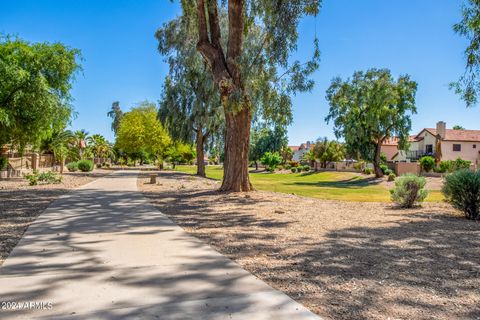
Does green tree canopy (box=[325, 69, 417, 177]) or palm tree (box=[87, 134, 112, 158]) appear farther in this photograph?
palm tree (box=[87, 134, 112, 158])

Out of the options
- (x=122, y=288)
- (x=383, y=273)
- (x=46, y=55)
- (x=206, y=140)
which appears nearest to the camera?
(x=122, y=288)

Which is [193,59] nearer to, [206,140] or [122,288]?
[206,140]

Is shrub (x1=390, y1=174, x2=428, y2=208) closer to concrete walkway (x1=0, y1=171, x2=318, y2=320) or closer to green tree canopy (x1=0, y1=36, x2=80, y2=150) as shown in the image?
concrete walkway (x1=0, y1=171, x2=318, y2=320)

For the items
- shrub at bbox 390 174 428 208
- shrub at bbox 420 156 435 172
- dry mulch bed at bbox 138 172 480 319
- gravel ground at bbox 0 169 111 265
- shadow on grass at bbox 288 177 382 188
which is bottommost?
shadow on grass at bbox 288 177 382 188

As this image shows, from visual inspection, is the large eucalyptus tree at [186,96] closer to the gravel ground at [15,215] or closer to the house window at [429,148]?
the gravel ground at [15,215]

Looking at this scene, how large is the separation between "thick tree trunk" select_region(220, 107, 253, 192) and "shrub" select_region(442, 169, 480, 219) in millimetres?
7963

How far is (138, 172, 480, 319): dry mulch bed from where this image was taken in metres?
4.57

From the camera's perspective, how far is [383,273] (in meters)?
5.73

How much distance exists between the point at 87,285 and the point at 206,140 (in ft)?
116

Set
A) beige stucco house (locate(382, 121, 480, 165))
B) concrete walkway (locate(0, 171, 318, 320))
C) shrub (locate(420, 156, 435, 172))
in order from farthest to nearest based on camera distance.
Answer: beige stucco house (locate(382, 121, 480, 165)), shrub (locate(420, 156, 435, 172)), concrete walkway (locate(0, 171, 318, 320))

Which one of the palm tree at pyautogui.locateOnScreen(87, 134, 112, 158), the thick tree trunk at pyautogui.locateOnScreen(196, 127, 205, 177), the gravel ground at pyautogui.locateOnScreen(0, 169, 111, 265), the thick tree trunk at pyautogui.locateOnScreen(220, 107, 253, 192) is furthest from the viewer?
the palm tree at pyautogui.locateOnScreen(87, 134, 112, 158)

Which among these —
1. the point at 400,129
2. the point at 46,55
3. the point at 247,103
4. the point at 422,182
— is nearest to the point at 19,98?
the point at 46,55

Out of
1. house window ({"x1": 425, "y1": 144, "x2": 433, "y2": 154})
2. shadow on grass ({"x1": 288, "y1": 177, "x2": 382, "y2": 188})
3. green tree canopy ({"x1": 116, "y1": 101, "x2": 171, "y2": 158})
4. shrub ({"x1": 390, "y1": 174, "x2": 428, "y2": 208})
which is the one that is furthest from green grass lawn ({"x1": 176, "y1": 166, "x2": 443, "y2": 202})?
house window ({"x1": 425, "y1": 144, "x2": 433, "y2": 154})

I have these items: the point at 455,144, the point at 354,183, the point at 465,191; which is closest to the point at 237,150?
the point at 465,191
